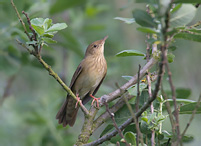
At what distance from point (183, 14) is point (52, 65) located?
3031 mm

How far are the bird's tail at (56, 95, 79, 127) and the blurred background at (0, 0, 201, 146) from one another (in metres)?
0.24

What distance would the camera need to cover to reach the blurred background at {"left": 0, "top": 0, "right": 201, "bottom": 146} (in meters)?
4.36

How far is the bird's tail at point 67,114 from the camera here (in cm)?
480

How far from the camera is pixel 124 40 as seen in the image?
8320mm

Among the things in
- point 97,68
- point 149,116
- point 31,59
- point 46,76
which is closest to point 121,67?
point 97,68

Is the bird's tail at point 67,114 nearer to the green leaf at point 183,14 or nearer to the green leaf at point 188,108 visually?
the green leaf at point 188,108

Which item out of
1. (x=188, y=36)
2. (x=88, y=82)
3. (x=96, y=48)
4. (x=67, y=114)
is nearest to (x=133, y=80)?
(x=188, y=36)

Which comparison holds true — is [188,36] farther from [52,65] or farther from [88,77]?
[88,77]

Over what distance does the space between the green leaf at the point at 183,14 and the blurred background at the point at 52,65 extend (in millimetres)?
1908

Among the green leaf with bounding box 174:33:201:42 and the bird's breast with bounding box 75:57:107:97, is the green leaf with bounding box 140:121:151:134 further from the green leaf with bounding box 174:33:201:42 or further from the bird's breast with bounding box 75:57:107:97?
the bird's breast with bounding box 75:57:107:97

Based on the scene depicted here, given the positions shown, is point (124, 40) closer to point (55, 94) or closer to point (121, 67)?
point (121, 67)

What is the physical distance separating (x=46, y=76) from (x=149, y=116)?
4793mm

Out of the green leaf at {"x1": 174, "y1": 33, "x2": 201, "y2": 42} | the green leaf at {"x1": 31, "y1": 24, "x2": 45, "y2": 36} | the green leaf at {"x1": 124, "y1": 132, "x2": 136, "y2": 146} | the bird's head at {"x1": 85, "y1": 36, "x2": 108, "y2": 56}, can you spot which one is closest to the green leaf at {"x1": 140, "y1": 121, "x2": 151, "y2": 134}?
the green leaf at {"x1": 124, "y1": 132, "x2": 136, "y2": 146}

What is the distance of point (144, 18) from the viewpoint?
1971 mm
